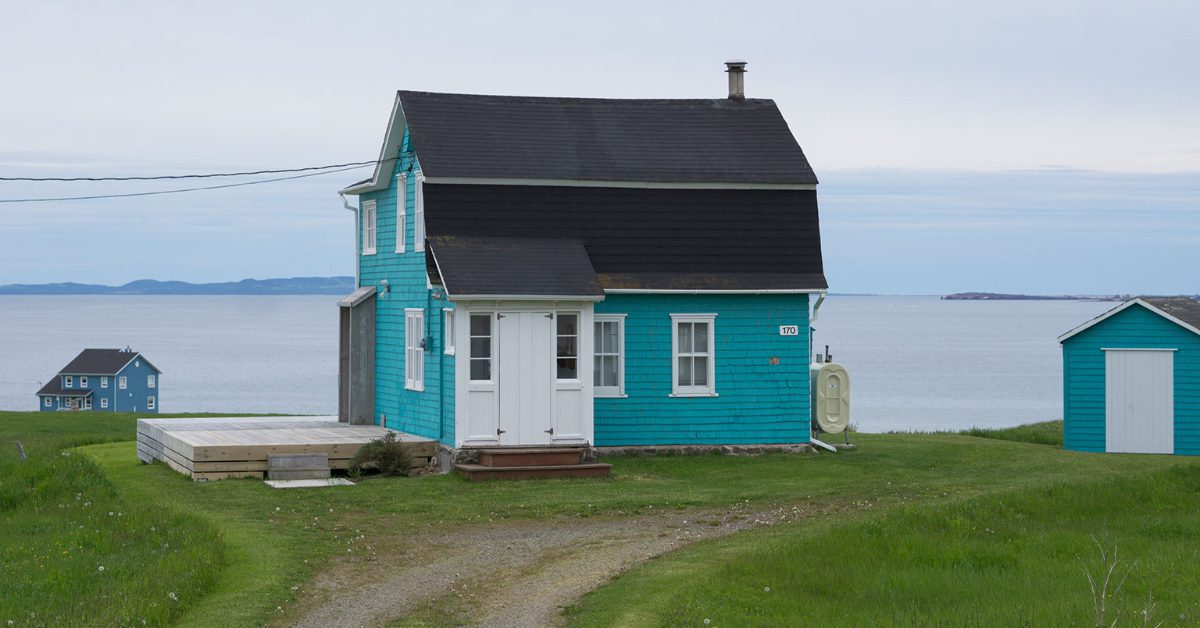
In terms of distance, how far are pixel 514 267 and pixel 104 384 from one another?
176ft

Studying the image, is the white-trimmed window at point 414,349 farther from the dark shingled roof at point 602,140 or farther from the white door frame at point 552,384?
the dark shingled roof at point 602,140

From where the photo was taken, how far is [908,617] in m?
11.4

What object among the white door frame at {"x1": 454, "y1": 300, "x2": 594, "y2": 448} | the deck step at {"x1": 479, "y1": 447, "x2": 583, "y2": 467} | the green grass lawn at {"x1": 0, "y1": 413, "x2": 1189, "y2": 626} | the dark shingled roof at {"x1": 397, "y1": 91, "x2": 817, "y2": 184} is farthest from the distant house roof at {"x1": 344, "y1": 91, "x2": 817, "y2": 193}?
the green grass lawn at {"x1": 0, "y1": 413, "x2": 1189, "y2": 626}

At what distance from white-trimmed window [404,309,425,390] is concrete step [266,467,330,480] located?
2.75m

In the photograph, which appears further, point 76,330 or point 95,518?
point 76,330

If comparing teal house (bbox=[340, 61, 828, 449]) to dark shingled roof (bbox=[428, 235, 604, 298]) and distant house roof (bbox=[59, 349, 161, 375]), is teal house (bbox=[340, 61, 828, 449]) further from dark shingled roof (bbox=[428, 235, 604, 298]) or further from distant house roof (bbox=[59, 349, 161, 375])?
distant house roof (bbox=[59, 349, 161, 375])

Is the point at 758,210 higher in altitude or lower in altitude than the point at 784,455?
higher

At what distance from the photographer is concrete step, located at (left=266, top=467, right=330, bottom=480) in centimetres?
2111

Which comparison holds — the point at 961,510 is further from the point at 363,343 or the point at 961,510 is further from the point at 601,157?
the point at 363,343

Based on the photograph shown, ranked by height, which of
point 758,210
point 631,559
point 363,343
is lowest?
point 631,559

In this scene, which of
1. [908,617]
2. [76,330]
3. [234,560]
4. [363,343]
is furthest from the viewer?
[76,330]

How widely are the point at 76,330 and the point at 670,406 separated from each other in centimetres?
18562

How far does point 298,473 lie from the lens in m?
21.2

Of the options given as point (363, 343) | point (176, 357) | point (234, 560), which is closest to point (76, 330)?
point (176, 357)
